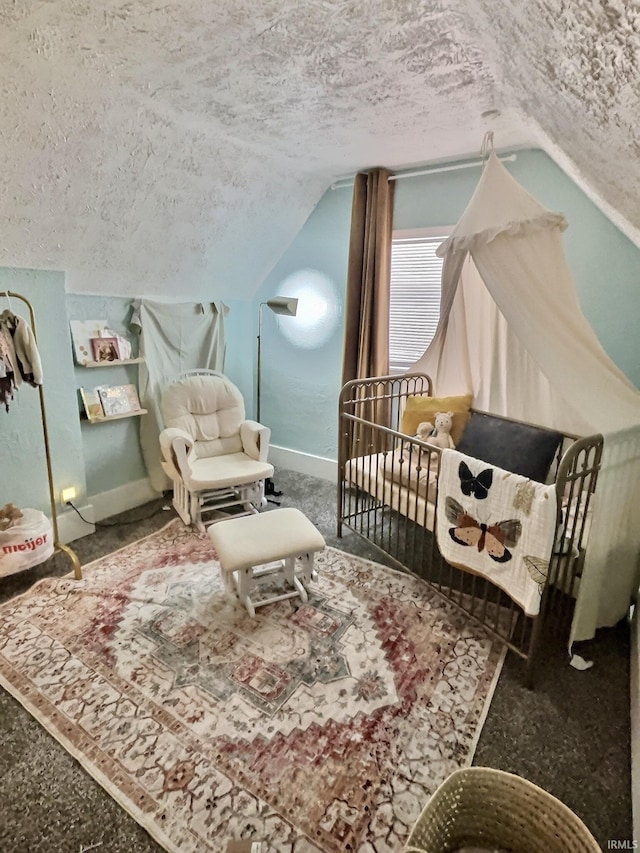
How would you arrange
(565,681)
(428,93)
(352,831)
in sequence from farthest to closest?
(428,93) → (565,681) → (352,831)

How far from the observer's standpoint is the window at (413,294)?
3352 millimetres

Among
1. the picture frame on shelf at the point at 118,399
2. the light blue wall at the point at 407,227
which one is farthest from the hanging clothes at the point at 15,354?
the light blue wall at the point at 407,227

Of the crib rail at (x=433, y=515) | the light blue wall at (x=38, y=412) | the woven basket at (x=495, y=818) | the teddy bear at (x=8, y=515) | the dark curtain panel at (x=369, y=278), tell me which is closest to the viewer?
the woven basket at (x=495, y=818)

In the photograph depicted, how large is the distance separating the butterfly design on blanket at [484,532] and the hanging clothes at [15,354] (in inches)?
85.5

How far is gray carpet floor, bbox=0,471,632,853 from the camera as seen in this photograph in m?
1.41

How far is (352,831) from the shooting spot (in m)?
1.42

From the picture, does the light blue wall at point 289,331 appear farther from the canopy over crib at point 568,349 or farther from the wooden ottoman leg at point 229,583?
the wooden ottoman leg at point 229,583

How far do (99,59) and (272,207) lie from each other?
5.86 feet

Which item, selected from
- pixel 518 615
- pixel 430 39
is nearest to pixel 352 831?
pixel 518 615

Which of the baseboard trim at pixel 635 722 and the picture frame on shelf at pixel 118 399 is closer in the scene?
the baseboard trim at pixel 635 722

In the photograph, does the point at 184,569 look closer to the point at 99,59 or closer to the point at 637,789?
the point at 637,789

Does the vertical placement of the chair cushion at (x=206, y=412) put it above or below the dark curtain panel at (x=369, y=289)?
below

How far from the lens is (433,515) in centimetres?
253

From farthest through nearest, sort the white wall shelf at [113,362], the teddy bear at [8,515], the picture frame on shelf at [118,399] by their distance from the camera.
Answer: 1. the picture frame on shelf at [118,399]
2. the white wall shelf at [113,362]
3. the teddy bear at [8,515]
